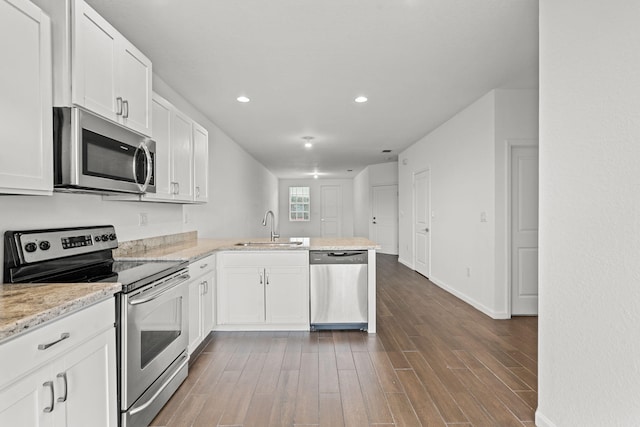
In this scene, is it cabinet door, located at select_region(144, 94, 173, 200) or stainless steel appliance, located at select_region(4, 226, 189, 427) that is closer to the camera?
stainless steel appliance, located at select_region(4, 226, 189, 427)

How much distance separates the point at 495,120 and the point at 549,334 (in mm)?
2597

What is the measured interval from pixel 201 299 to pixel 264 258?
2.26 ft

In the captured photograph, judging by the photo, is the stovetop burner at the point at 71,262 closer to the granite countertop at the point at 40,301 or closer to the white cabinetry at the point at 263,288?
the granite countertop at the point at 40,301

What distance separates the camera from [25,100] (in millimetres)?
1433

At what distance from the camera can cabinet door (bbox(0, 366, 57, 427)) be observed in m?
1.01

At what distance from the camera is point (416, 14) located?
225 centimetres

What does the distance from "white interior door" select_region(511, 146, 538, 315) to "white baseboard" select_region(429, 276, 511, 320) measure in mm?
262

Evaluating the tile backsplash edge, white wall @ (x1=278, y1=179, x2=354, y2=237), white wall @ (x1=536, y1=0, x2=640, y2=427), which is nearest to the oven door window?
the tile backsplash edge

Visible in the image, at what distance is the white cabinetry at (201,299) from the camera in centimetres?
270

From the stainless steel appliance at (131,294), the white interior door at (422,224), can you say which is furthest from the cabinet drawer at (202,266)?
the white interior door at (422,224)

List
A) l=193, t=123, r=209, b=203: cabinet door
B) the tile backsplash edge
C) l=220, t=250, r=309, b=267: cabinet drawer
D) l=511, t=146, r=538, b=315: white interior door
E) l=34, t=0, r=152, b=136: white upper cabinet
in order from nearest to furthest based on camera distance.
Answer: l=34, t=0, r=152, b=136: white upper cabinet, the tile backsplash edge, l=220, t=250, r=309, b=267: cabinet drawer, l=193, t=123, r=209, b=203: cabinet door, l=511, t=146, r=538, b=315: white interior door

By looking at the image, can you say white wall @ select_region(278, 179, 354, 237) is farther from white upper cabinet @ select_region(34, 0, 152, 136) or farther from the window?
white upper cabinet @ select_region(34, 0, 152, 136)

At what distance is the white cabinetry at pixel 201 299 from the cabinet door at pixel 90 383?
111 cm

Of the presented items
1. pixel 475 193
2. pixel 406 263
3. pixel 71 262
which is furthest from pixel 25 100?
pixel 406 263
